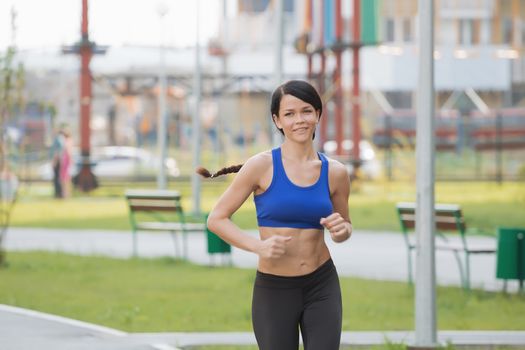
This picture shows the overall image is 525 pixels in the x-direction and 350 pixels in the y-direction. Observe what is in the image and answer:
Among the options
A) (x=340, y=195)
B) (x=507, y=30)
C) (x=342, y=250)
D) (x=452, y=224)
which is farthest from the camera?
(x=507, y=30)

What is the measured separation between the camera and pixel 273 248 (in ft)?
21.1

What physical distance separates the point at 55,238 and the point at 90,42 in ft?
62.3

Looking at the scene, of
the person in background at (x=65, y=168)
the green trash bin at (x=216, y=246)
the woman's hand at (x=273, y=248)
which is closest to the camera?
the woman's hand at (x=273, y=248)

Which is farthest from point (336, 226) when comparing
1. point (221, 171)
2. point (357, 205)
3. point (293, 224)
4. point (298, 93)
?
point (357, 205)

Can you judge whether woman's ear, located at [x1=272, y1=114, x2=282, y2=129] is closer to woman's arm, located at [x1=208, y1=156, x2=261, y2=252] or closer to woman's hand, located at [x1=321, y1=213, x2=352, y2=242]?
woman's arm, located at [x1=208, y1=156, x2=261, y2=252]

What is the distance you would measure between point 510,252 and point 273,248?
944 centimetres

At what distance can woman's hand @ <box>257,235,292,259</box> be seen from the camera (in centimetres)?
643

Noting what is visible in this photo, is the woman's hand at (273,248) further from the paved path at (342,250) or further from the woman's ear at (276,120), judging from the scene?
the paved path at (342,250)

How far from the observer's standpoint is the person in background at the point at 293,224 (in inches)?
262

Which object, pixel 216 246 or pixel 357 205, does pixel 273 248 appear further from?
pixel 357 205

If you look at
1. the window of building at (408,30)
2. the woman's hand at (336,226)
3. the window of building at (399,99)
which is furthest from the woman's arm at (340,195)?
→ the window of building at (408,30)

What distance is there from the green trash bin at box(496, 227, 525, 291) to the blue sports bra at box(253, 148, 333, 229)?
907 centimetres

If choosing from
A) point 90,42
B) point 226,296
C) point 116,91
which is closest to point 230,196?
point 226,296

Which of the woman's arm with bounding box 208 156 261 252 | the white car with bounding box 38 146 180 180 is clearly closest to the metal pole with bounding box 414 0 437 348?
the woman's arm with bounding box 208 156 261 252
